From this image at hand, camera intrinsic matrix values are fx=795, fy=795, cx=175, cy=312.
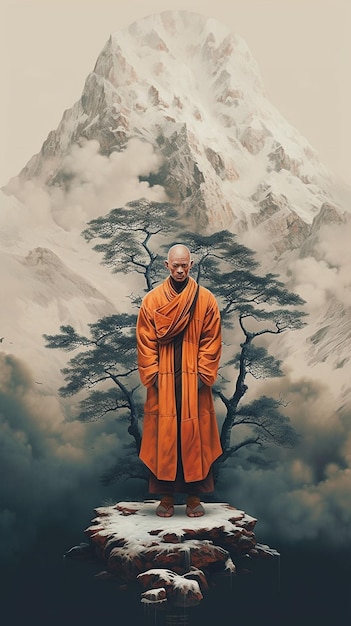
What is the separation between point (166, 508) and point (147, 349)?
4.37 ft

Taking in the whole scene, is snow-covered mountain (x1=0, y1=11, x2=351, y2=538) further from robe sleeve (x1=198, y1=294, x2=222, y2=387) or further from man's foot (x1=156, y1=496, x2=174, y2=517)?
robe sleeve (x1=198, y1=294, x2=222, y2=387)

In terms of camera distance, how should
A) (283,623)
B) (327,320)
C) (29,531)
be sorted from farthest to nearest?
(327,320), (29,531), (283,623)

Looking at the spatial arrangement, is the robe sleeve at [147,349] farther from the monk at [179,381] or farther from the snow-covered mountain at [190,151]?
the snow-covered mountain at [190,151]

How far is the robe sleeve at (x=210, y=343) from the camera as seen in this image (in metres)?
6.41

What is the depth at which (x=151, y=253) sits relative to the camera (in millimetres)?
8383

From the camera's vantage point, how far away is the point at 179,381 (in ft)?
20.9

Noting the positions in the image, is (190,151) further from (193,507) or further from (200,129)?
(193,507)

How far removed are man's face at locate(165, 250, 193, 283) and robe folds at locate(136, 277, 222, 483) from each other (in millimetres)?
116

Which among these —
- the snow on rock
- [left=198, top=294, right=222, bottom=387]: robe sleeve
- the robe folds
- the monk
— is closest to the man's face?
the monk

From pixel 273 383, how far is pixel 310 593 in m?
2.20

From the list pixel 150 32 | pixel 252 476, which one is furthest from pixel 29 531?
pixel 150 32

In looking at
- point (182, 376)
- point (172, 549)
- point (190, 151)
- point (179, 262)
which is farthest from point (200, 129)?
point (172, 549)

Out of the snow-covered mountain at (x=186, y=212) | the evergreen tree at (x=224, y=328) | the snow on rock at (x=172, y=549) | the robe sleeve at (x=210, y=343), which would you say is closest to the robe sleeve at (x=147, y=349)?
the robe sleeve at (x=210, y=343)

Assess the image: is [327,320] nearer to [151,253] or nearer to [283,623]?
[151,253]
